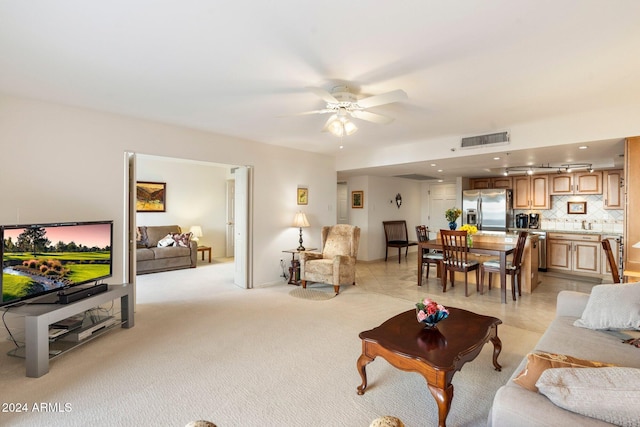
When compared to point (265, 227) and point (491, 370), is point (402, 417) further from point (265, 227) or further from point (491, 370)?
point (265, 227)

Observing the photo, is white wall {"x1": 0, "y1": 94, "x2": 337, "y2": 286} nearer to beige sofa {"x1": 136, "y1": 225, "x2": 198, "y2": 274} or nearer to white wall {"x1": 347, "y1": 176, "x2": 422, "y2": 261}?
beige sofa {"x1": 136, "y1": 225, "x2": 198, "y2": 274}

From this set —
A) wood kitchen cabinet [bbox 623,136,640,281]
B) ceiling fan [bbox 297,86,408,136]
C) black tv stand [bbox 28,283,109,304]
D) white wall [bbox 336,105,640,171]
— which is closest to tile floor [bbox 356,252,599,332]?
wood kitchen cabinet [bbox 623,136,640,281]

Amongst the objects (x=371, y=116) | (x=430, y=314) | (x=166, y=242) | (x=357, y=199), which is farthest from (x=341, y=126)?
(x=166, y=242)

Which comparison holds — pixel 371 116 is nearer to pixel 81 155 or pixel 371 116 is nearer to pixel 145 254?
pixel 81 155

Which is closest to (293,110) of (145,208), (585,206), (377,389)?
(377,389)

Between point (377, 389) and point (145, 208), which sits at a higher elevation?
point (145, 208)

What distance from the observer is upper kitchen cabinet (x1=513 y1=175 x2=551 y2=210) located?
661 cm

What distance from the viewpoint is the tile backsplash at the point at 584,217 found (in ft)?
19.6

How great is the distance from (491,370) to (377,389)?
0.96 m

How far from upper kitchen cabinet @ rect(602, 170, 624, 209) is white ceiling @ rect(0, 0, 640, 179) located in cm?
331

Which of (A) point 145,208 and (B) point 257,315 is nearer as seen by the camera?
(B) point 257,315

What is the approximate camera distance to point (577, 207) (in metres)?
6.37

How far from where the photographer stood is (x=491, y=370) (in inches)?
96.0

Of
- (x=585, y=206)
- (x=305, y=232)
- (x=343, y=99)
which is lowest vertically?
(x=305, y=232)
